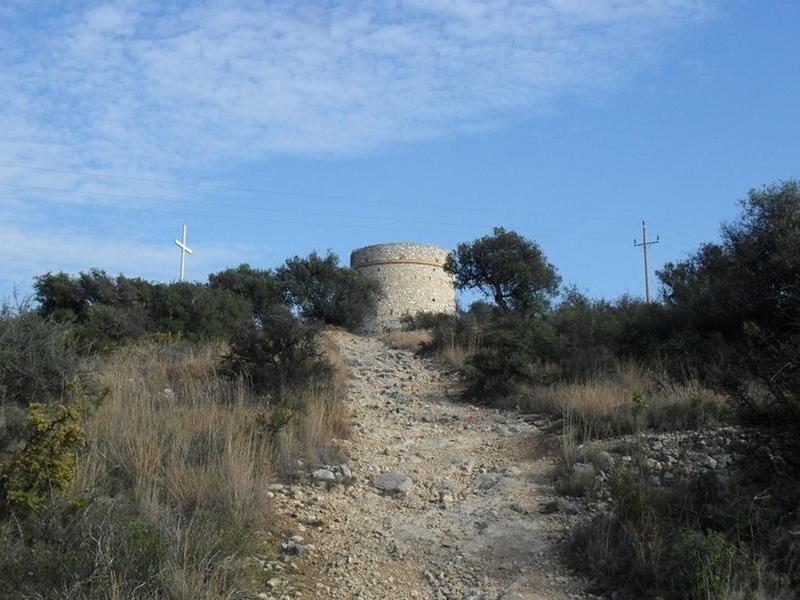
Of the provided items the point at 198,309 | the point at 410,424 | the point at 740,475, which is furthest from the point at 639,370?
the point at 198,309

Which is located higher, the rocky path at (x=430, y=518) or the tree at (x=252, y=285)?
the tree at (x=252, y=285)

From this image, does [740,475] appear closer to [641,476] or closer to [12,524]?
[641,476]

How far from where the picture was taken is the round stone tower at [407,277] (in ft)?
108

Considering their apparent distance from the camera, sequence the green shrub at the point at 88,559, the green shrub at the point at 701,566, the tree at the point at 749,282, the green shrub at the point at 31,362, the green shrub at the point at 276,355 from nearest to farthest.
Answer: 1. the green shrub at the point at 88,559
2. the green shrub at the point at 701,566
3. the green shrub at the point at 31,362
4. the green shrub at the point at 276,355
5. the tree at the point at 749,282

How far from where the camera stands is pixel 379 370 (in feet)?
49.4

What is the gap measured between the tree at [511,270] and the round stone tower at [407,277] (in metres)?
5.06

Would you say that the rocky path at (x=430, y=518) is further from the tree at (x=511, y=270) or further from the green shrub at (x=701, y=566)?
the tree at (x=511, y=270)

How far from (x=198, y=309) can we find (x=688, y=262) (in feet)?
Answer: 38.1

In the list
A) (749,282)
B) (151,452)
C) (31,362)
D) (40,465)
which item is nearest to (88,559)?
(40,465)

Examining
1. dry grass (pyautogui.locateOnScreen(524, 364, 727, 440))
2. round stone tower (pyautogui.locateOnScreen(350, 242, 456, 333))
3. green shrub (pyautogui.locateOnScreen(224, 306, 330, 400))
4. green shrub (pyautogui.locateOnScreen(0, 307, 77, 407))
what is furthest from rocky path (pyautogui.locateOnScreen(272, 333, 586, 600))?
round stone tower (pyautogui.locateOnScreen(350, 242, 456, 333))

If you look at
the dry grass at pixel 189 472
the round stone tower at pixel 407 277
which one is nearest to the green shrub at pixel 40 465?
the dry grass at pixel 189 472

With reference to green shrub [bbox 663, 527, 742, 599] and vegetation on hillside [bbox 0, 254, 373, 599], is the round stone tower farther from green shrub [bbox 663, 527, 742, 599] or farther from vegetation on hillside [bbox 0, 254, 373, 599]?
green shrub [bbox 663, 527, 742, 599]

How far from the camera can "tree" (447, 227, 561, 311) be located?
1052 inches

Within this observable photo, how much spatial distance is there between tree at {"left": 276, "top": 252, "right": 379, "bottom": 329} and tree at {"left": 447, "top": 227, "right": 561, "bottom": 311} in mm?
4543
